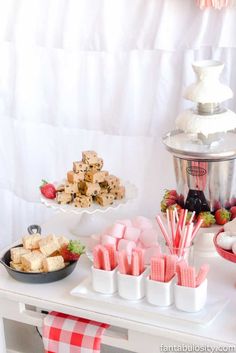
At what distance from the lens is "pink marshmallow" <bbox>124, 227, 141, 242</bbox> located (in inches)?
62.8

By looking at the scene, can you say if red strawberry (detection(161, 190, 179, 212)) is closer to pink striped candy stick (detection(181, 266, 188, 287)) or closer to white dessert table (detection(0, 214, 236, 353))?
white dessert table (detection(0, 214, 236, 353))

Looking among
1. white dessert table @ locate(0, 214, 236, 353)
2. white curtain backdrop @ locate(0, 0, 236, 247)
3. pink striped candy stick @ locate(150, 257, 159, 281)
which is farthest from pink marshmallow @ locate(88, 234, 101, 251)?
white curtain backdrop @ locate(0, 0, 236, 247)

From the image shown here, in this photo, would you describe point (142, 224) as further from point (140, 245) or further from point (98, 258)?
point (98, 258)

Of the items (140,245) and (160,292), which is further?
(140,245)

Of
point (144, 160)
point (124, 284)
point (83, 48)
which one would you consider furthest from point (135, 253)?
point (83, 48)

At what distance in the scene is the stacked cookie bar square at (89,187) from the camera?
1740 mm

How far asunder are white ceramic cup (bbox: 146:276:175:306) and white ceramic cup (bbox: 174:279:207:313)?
0.02 m

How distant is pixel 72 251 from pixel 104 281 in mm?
137

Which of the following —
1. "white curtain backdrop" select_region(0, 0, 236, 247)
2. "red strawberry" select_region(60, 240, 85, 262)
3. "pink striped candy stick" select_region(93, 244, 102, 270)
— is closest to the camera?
"pink striped candy stick" select_region(93, 244, 102, 270)

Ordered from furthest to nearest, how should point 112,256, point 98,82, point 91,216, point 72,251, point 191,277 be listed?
point 98,82 → point 91,216 → point 72,251 → point 112,256 → point 191,277

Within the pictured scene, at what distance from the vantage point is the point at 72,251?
5.23ft

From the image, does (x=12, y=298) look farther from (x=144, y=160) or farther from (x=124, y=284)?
(x=144, y=160)

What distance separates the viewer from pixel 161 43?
192cm

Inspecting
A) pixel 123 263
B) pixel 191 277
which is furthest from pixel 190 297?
pixel 123 263
